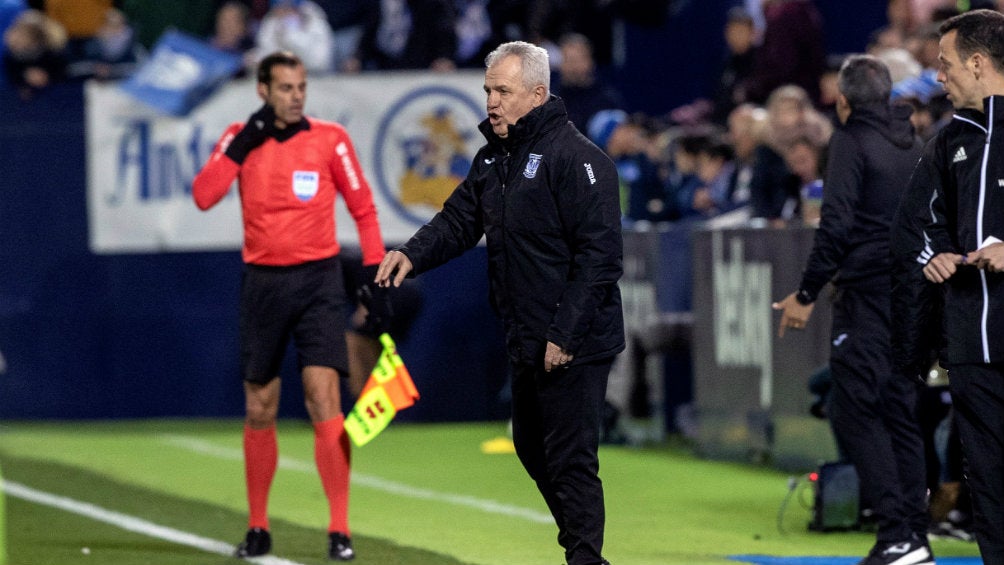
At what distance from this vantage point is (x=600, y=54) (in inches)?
677

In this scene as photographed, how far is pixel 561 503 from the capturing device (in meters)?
6.76

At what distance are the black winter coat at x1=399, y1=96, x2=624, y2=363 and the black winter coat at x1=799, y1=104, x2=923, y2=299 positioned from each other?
1650mm

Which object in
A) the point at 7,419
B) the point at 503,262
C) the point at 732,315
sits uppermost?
the point at 503,262

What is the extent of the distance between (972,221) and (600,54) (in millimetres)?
11446

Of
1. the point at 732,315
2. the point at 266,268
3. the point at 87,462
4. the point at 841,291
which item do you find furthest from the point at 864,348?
the point at 87,462

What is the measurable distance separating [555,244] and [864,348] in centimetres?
218

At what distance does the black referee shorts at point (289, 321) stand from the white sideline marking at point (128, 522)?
2.83 ft

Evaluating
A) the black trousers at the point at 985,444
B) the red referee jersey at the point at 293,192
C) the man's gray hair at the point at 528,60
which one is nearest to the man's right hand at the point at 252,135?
the red referee jersey at the point at 293,192

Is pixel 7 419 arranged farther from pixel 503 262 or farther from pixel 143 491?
pixel 503 262

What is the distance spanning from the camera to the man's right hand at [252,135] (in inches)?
342

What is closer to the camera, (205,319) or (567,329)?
(567,329)

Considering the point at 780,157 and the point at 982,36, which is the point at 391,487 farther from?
the point at 982,36

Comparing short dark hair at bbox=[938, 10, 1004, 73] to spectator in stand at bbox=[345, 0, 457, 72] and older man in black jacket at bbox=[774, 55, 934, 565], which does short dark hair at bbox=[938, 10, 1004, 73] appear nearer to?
older man in black jacket at bbox=[774, 55, 934, 565]

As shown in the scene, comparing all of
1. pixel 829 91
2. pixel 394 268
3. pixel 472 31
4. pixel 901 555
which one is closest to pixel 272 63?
pixel 394 268
